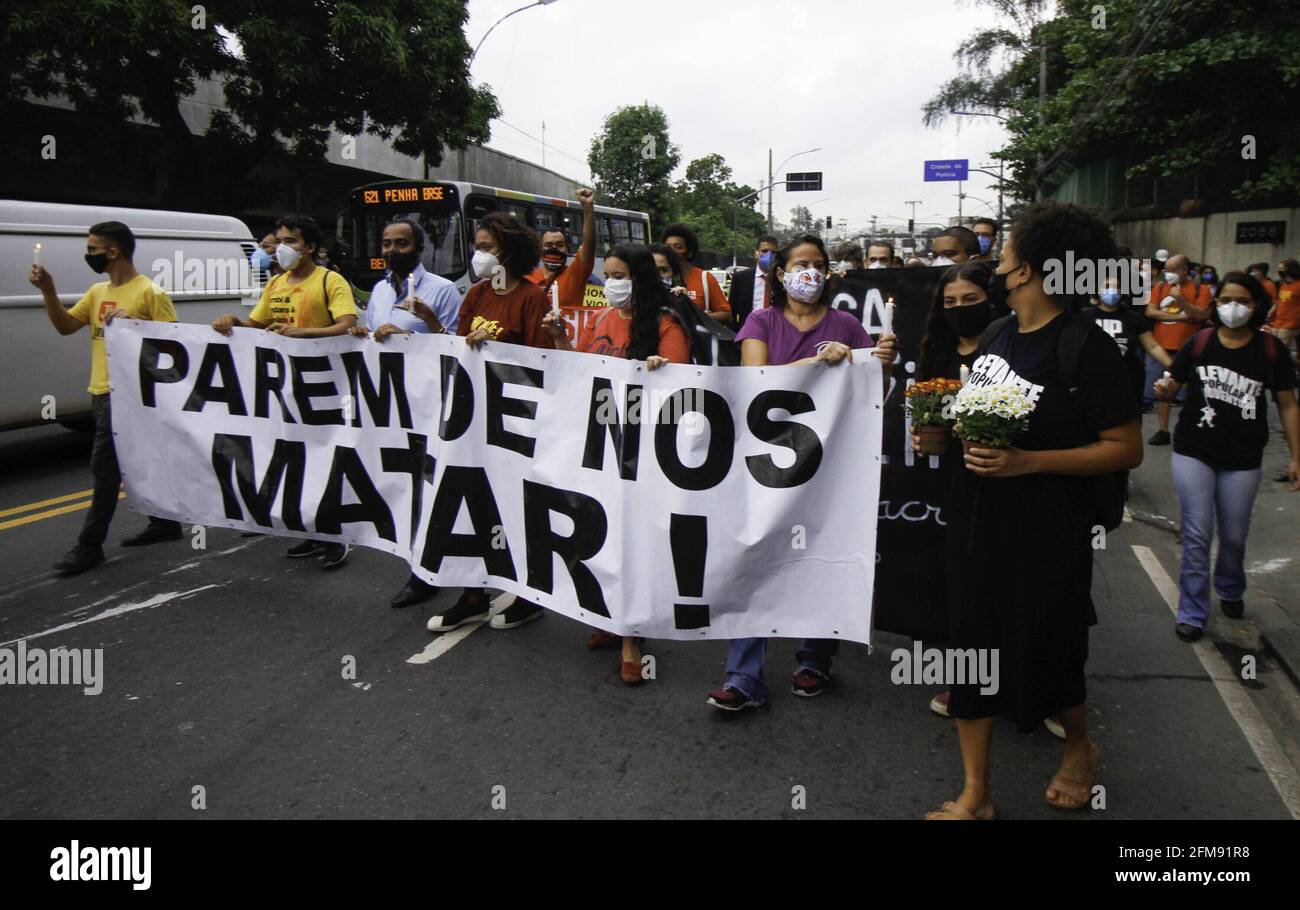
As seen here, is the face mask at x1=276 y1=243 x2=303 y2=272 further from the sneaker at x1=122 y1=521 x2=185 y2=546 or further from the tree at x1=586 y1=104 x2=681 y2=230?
the tree at x1=586 y1=104 x2=681 y2=230

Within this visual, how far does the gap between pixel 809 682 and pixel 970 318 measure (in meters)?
1.61

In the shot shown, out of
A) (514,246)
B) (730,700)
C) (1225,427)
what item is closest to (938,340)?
(730,700)

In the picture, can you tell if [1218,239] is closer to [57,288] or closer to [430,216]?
[430,216]

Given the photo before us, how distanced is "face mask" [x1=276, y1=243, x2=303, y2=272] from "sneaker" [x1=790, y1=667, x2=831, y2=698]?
12.1 ft

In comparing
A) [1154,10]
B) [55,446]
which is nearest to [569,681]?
[55,446]

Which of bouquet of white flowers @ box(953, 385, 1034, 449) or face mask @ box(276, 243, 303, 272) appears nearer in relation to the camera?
bouquet of white flowers @ box(953, 385, 1034, 449)

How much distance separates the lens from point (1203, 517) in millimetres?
4875

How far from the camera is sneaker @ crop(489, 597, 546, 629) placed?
16.1 feet

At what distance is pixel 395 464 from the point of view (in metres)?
4.94

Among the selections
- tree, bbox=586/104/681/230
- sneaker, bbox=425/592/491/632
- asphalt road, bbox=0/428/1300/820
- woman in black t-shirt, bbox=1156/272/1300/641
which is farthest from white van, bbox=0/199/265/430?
tree, bbox=586/104/681/230

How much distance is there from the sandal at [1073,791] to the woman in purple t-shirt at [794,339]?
1.04m

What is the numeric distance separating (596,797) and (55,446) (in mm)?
8586
